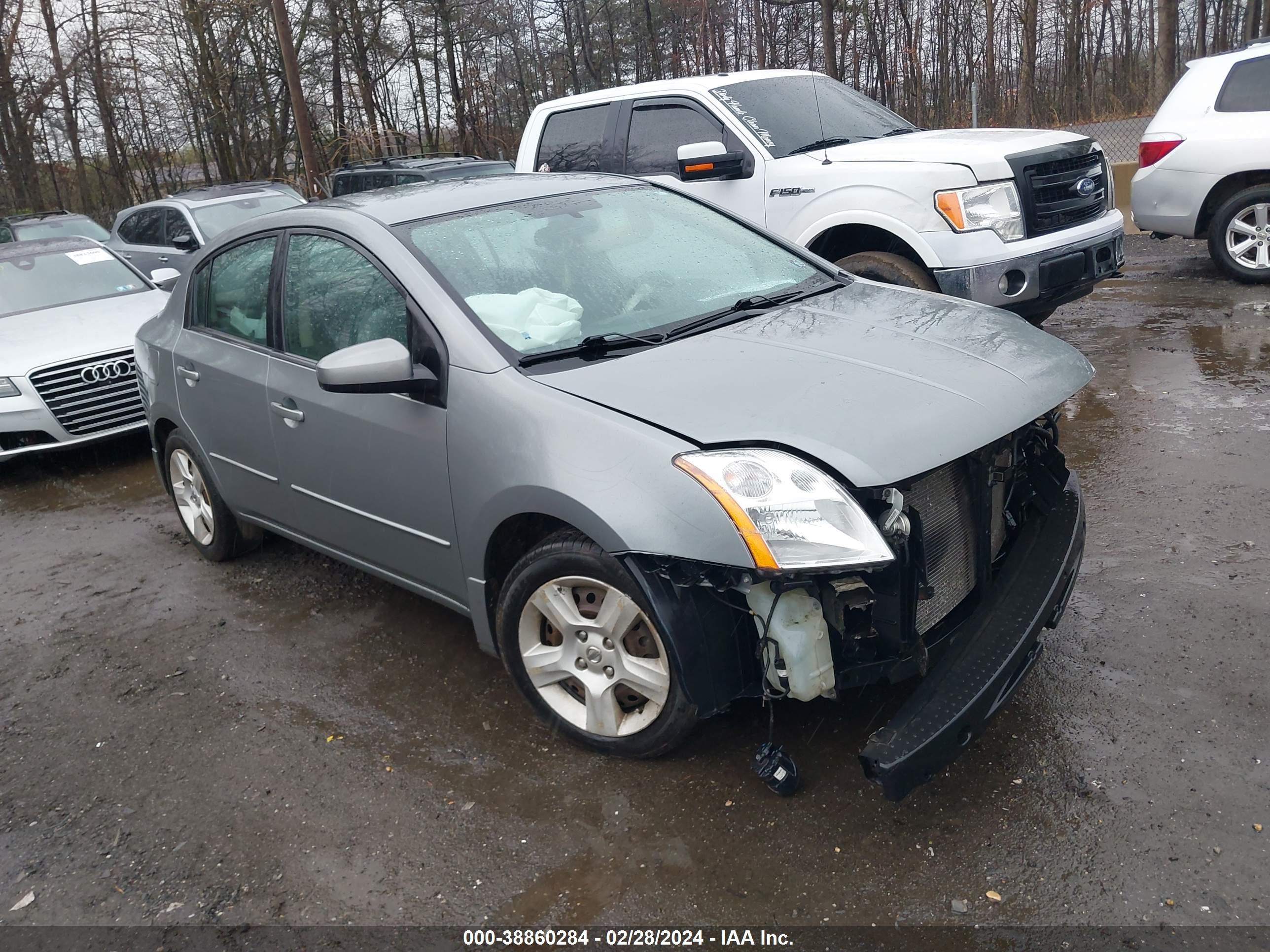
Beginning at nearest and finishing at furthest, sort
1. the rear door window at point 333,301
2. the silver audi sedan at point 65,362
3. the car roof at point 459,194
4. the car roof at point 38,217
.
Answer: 1. the rear door window at point 333,301
2. the car roof at point 459,194
3. the silver audi sedan at point 65,362
4. the car roof at point 38,217

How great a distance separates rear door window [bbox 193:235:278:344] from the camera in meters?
4.31

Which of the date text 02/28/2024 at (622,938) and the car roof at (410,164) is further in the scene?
the car roof at (410,164)

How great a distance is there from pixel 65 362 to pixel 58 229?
→ 8.85 m

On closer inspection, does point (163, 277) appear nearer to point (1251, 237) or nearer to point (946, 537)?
point (946, 537)

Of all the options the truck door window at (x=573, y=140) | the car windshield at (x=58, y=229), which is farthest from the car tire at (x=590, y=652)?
the car windshield at (x=58, y=229)

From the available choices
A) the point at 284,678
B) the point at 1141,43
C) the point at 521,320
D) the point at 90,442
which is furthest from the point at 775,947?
the point at 1141,43

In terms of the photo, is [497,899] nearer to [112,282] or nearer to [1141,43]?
[112,282]

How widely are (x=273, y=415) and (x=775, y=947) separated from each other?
2776mm

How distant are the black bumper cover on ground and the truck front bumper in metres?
3.04

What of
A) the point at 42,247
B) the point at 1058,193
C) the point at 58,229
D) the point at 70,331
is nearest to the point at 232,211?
the point at 42,247

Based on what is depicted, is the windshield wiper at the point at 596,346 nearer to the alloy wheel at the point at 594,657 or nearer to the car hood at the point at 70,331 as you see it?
the alloy wheel at the point at 594,657

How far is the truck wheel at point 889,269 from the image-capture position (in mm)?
6238

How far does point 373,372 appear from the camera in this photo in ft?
10.9

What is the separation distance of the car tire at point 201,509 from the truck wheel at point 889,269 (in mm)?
3702
